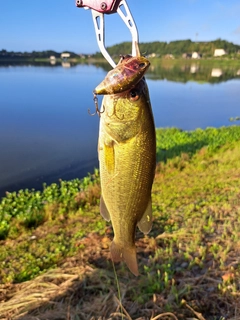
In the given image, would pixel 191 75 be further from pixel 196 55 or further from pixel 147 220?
pixel 147 220

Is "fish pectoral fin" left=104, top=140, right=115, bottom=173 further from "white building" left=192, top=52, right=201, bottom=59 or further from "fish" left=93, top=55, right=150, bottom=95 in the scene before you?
"white building" left=192, top=52, right=201, bottom=59

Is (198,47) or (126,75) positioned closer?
(126,75)

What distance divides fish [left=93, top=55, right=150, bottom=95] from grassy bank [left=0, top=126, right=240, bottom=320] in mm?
2742

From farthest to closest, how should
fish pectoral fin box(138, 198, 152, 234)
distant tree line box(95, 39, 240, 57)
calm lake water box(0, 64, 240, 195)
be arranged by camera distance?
distant tree line box(95, 39, 240, 57) < calm lake water box(0, 64, 240, 195) < fish pectoral fin box(138, 198, 152, 234)

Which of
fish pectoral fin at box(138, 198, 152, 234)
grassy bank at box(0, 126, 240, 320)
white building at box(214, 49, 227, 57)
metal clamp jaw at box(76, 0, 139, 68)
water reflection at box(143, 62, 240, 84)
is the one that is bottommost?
grassy bank at box(0, 126, 240, 320)

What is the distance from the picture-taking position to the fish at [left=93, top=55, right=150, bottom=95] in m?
1.56

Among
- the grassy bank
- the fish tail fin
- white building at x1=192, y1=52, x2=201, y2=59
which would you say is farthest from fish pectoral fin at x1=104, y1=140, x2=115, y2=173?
white building at x1=192, y1=52, x2=201, y2=59

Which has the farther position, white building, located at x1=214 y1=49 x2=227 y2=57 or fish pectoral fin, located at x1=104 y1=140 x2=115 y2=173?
white building, located at x1=214 y1=49 x2=227 y2=57

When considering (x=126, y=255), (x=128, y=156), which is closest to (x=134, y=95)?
(x=128, y=156)

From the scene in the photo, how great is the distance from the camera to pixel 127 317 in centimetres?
338

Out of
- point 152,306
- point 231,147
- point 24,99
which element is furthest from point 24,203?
point 24,99

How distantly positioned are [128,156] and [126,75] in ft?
1.60

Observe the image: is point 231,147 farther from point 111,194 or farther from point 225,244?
point 111,194

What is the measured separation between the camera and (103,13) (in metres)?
1.77
